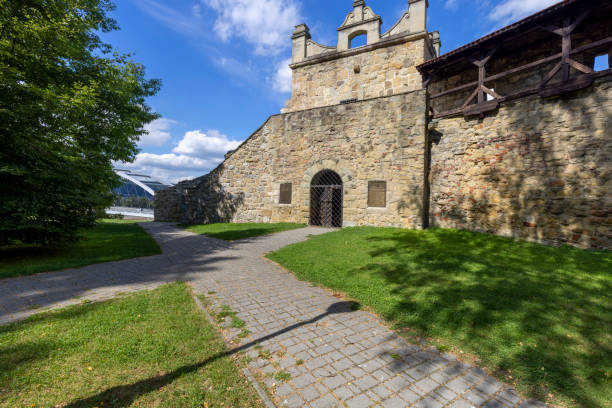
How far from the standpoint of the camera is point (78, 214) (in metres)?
6.73

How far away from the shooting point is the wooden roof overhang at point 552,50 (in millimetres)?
7422

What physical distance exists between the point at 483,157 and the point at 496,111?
1.61 m

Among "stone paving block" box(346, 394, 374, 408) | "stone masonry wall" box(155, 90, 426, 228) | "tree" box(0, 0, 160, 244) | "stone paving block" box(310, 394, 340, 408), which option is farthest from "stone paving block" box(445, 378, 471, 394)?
"stone masonry wall" box(155, 90, 426, 228)

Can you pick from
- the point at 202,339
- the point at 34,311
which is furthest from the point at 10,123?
the point at 202,339

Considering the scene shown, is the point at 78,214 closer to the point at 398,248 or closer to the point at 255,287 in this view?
the point at 255,287

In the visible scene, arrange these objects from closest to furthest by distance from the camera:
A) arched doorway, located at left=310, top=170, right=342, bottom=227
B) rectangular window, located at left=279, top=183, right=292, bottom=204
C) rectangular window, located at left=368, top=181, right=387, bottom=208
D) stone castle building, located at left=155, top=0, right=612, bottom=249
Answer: stone castle building, located at left=155, top=0, right=612, bottom=249 → rectangular window, located at left=368, top=181, right=387, bottom=208 → arched doorway, located at left=310, top=170, right=342, bottom=227 → rectangular window, located at left=279, top=183, right=292, bottom=204

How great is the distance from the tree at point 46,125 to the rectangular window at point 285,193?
7.54 meters

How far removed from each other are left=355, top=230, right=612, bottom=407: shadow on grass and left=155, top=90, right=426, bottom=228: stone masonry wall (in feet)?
15.2

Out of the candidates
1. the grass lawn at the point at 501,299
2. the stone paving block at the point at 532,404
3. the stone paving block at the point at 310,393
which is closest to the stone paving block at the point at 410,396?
the stone paving block at the point at 310,393

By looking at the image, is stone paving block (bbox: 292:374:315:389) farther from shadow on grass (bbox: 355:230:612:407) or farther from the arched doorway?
the arched doorway

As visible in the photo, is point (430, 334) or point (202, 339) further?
point (430, 334)

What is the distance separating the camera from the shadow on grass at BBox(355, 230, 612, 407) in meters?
2.44

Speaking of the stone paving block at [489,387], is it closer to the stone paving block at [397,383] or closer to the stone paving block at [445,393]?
the stone paving block at [445,393]

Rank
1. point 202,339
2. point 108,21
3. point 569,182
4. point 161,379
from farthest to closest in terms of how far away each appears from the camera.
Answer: point 108,21, point 569,182, point 202,339, point 161,379
